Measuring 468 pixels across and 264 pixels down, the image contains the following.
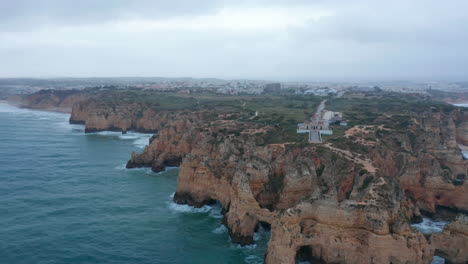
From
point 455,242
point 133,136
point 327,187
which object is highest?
point 327,187

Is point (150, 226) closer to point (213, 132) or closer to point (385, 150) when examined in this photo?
point (213, 132)

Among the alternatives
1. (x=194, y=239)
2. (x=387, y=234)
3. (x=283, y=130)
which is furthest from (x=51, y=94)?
(x=387, y=234)

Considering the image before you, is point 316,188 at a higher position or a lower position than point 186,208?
higher

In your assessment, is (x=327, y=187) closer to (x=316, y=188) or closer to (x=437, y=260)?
(x=316, y=188)

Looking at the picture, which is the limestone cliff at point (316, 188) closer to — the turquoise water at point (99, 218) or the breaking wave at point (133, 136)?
the turquoise water at point (99, 218)

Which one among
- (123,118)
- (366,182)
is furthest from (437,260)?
(123,118)

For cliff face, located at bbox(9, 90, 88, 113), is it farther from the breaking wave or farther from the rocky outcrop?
the rocky outcrop

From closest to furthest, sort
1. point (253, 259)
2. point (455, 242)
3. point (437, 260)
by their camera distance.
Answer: point (455, 242) < point (437, 260) < point (253, 259)
